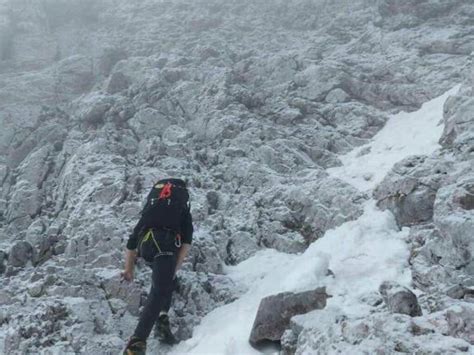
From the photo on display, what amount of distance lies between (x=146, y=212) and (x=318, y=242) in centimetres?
369

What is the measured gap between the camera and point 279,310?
7223 mm

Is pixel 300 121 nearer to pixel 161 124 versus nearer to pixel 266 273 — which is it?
pixel 161 124

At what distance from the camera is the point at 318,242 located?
32.2ft

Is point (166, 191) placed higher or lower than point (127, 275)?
higher

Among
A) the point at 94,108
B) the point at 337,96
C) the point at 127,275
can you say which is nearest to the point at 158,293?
the point at 127,275

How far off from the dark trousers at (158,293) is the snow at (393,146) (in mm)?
5298

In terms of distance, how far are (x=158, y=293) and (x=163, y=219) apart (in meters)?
1.24

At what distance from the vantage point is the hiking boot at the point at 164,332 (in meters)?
7.84

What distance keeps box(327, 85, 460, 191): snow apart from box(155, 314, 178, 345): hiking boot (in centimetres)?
553

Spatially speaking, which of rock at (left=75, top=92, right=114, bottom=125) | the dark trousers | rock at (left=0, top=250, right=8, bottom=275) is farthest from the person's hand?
rock at (left=75, top=92, right=114, bottom=125)

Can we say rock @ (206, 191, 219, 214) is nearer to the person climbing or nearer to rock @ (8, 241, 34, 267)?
the person climbing

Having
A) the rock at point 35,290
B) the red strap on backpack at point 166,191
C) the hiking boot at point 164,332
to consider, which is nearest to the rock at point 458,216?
the red strap on backpack at point 166,191

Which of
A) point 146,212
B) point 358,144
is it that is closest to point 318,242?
point 146,212

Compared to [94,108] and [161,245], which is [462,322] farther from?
[94,108]
